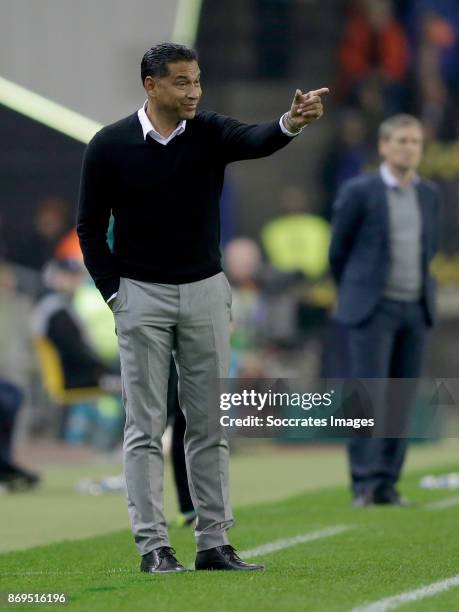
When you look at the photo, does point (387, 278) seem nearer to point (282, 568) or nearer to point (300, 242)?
point (282, 568)

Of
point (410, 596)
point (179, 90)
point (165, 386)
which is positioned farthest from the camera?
point (165, 386)

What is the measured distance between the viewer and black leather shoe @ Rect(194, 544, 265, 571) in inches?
263

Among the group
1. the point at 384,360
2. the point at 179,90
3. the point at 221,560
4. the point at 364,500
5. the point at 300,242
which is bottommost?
the point at 364,500

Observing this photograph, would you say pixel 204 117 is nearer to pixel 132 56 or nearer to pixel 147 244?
pixel 147 244

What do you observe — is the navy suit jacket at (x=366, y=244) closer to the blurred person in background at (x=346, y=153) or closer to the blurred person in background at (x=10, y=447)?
the blurred person in background at (x=10, y=447)

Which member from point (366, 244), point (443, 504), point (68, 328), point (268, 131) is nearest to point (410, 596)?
point (268, 131)

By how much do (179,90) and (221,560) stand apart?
5.89 feet

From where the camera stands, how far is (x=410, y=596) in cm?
602

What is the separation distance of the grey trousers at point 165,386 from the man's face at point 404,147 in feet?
11.3

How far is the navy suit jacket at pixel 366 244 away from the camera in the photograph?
32.6 ft

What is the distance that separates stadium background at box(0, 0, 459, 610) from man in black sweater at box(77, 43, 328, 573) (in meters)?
5.11

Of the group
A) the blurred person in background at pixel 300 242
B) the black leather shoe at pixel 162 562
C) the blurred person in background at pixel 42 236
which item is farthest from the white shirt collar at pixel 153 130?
the blurred person in background at pixel 300 242

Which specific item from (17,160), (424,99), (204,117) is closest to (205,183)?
(204,117)

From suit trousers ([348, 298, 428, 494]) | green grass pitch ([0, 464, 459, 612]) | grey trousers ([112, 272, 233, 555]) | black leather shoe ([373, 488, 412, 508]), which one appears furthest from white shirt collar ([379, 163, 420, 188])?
grey trousers ([112, 272, 233, 555])
